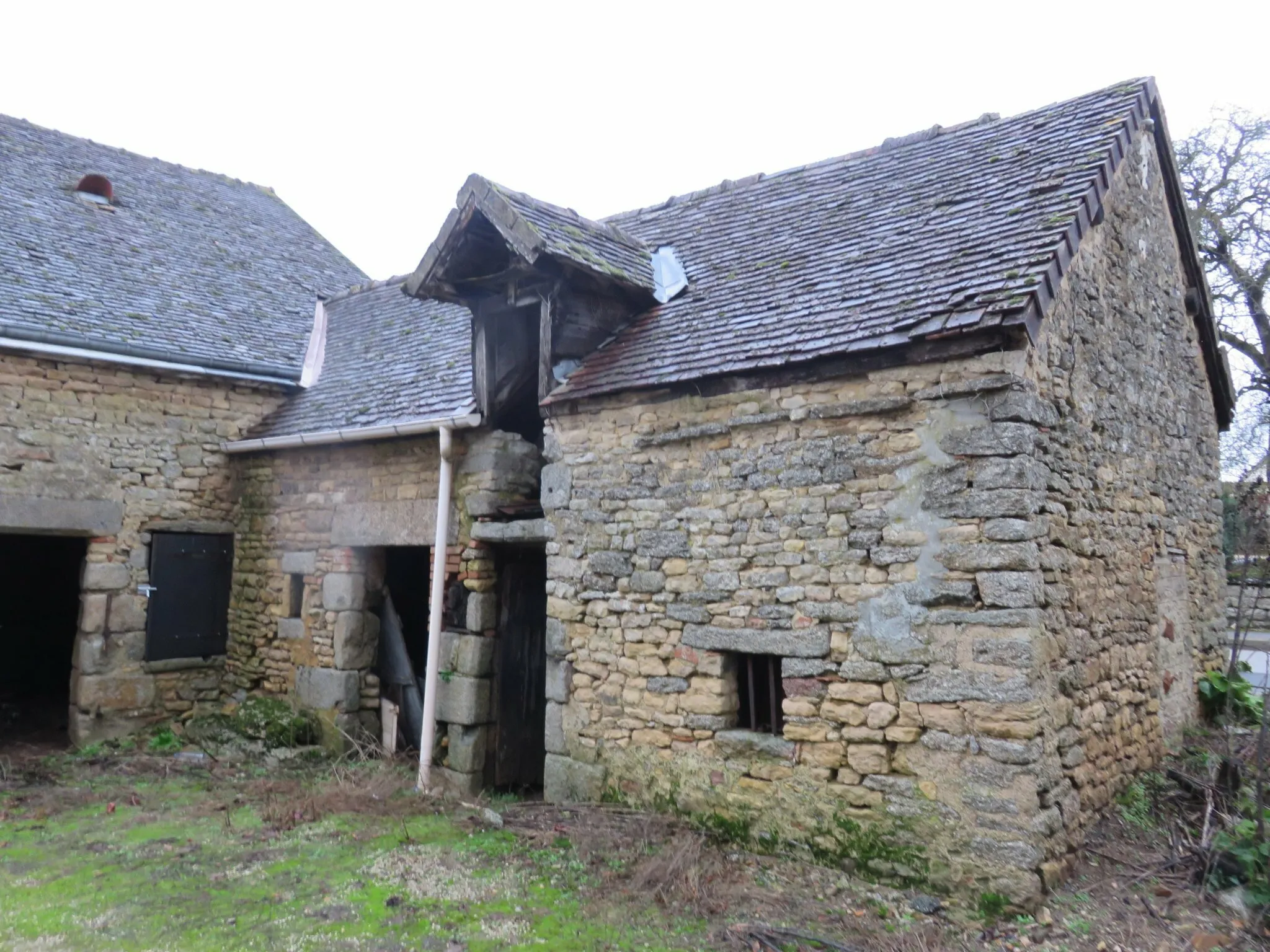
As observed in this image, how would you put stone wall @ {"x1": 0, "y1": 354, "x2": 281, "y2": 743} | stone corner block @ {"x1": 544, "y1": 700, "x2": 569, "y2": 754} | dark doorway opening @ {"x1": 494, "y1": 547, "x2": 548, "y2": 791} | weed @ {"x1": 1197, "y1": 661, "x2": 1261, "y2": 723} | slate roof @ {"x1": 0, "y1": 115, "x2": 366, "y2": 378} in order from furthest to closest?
slate roof @ {"x1": 0, "y1": 115, "x2": 366, "y2": 378} < stone wall @ {"x1": 0, "y1": 354, "x2": 281, "y2": 743} < weed @ {"x1": 1197, "y1": 661, "x2": 1261, "y2": 723} < dark doorway opening @ {"x1": 494, "y1": 547, "x2": 548, "y2": 791} < stone corner block @ {"x1": 544, "y1": 700, "x2": 569, "y2": 754}

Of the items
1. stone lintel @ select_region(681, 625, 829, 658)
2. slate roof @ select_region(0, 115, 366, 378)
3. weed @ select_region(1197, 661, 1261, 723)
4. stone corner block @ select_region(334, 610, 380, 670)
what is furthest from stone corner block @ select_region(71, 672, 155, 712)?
weed @ select_region(1197, 661, 1261, 723)

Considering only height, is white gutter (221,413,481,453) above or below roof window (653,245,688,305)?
below

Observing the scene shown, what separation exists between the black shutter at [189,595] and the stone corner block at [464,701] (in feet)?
11.5

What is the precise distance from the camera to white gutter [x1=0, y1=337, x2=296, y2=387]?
8.20 metres

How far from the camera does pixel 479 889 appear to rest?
5262 mm

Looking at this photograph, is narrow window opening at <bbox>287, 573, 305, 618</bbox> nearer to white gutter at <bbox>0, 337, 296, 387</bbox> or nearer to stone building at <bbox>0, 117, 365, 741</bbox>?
stone building at <bbox>0, 117, 365, 741</bbox>

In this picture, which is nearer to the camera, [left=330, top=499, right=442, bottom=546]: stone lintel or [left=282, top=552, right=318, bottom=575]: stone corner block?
[left=330, top=499, right=442, bottom=546]: stone lintel

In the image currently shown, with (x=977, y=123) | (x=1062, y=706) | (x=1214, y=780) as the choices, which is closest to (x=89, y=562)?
(x=1062, y=706)

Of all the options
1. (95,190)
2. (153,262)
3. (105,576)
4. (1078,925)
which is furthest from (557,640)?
(95,190)

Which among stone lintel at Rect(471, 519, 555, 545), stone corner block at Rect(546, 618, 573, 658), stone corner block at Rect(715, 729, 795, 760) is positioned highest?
stone lintel at Rect(471, 519, 555, 545)

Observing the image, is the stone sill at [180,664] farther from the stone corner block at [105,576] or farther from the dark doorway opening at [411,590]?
the dark doorway opening at [411,590]

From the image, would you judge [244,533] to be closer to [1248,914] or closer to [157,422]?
[157,422]

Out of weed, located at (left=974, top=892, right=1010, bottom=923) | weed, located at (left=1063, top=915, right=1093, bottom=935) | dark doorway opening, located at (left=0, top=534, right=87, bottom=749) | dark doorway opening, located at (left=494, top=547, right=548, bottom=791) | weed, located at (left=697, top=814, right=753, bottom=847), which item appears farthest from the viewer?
dark doorway opening, located at (left=0, top=534, right=87, bottom=749)

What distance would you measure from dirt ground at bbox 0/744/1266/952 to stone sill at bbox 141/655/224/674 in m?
2.21
